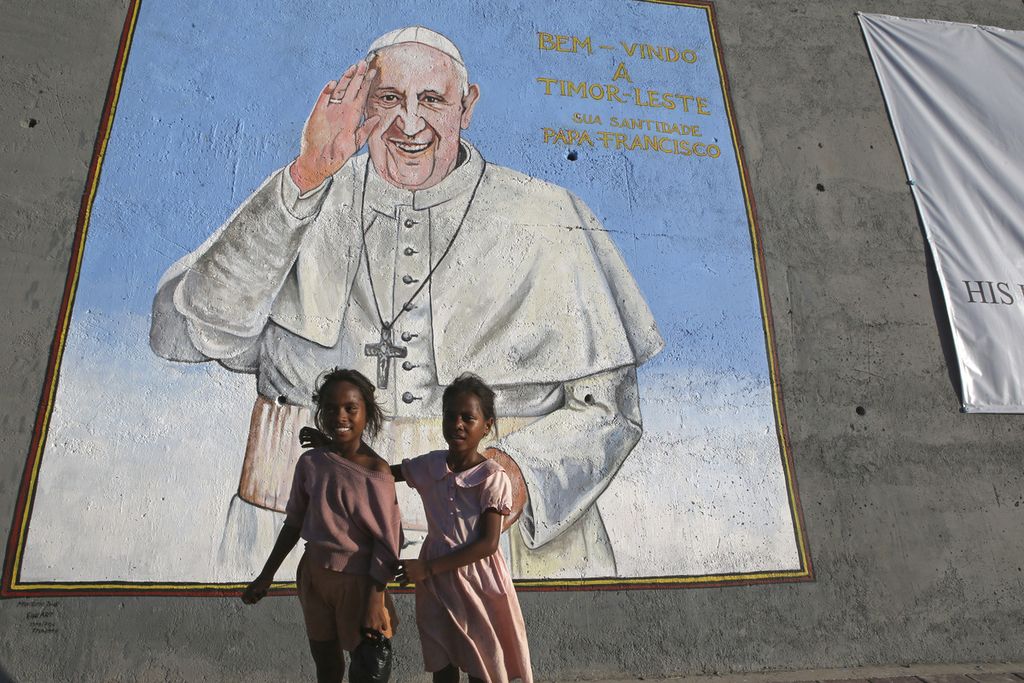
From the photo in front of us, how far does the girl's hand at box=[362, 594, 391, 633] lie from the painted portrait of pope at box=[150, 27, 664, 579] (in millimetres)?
1492

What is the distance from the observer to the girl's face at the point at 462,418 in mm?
2461

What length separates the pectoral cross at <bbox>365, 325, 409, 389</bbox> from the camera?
13.3 feet

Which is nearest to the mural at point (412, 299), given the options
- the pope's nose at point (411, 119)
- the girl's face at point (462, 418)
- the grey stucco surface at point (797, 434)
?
the pope's nose at point (411, 119)

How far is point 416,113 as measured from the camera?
466 centimetres

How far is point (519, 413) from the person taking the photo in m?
4.14

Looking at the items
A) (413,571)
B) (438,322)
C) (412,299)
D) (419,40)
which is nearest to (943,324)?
(438,322)

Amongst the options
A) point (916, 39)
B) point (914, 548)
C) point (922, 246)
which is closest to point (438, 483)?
point (914, 548)

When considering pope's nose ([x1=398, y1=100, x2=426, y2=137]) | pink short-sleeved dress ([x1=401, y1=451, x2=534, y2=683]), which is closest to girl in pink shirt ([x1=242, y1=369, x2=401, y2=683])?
pink short-sleeved dress ([x1=401, y1=451, x2=534, y2=683])

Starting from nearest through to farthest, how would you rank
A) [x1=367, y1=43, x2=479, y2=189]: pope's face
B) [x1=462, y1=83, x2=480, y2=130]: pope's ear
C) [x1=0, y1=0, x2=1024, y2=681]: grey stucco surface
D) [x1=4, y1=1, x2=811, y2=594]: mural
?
[x1=0, y1=0, x2=1024, y2=681]: grey stucco surface, [x1=4, y1=1, x2=811, y2=594]: mural, [x1=367, y1=43, x2=479, y2=189]: pope's face, [x1=462, y1=83, x2=480, y2=130]: pope's ear

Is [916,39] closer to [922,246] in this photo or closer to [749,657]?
[922,246]

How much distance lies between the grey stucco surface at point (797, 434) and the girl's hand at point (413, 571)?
5.02 ft

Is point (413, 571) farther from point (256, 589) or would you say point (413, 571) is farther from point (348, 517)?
point (256, 589)

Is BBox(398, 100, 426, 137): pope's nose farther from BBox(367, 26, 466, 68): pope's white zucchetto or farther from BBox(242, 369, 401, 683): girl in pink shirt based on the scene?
BBox(242, 369, 401, 683): girl in pink shirt

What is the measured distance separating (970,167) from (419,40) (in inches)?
141
